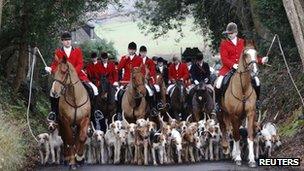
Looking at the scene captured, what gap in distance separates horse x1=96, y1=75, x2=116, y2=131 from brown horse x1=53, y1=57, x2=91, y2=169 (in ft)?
16.6

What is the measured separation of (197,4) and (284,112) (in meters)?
15.3

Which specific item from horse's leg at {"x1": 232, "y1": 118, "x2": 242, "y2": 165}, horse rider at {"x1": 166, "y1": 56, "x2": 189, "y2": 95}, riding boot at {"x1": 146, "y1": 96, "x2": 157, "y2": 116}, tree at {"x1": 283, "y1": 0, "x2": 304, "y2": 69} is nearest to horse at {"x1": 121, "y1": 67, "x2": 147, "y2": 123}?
riding boot at {"x1": 146, "y1": 96, "x2": 157, "y2": 116}

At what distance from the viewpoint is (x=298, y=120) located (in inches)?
695

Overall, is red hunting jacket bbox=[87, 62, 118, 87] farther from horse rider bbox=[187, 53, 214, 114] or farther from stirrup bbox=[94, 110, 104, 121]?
horse rider bbox=[187, 53, 214, 114]

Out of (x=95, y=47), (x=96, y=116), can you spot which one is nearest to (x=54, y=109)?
(x=96, y=116)

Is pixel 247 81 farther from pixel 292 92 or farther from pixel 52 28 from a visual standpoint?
pixel 52 28

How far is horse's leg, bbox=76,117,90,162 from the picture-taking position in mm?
15579

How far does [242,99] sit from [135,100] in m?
3.73

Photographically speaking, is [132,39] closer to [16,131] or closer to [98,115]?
[98,115]

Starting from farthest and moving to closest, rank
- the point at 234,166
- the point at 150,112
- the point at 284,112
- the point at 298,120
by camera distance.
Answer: the point at 284,112 → the point at 150,112 → the point at 298,120 → the point at 234,166

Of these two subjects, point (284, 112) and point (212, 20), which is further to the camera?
point (212, 20)

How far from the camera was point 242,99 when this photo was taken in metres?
15.4

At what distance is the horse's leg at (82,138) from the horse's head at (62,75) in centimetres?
101

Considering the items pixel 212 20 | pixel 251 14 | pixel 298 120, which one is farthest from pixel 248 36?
pixel 298 120
